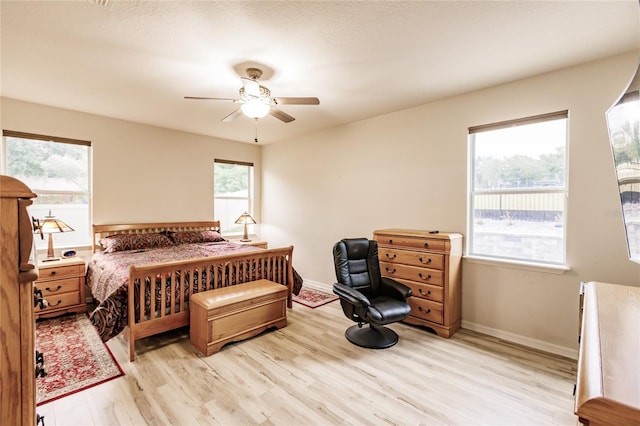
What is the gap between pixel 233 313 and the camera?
279 centimetres

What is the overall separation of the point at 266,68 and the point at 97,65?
5.02 ft

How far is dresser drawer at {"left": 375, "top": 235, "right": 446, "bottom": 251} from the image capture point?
3.07m

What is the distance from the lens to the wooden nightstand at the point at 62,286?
3338mm

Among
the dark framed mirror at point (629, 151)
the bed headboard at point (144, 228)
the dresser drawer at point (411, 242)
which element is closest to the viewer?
the dark framed mirror at point (629, 151)

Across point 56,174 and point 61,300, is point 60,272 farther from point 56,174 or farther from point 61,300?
point 56,174

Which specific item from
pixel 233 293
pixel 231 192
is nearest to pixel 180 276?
pixel 233 293

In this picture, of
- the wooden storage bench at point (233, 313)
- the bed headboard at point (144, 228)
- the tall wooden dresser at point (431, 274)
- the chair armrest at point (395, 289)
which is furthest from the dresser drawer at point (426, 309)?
the bed headboard at point (144, 228)

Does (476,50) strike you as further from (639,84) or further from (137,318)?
(137,318)

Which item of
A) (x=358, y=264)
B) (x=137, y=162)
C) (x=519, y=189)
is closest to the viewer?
(x=519, y=189)

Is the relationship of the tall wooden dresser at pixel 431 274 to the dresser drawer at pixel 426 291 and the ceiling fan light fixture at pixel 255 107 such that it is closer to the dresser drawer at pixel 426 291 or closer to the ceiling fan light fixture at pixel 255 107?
the dresser drawer at pixel 426 291

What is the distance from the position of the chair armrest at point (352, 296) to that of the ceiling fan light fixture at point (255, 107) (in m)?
1.82

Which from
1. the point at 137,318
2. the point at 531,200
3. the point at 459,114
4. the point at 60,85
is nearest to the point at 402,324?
the point at 531,200

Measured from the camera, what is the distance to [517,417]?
1912 mm

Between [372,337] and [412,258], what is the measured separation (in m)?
0.97
